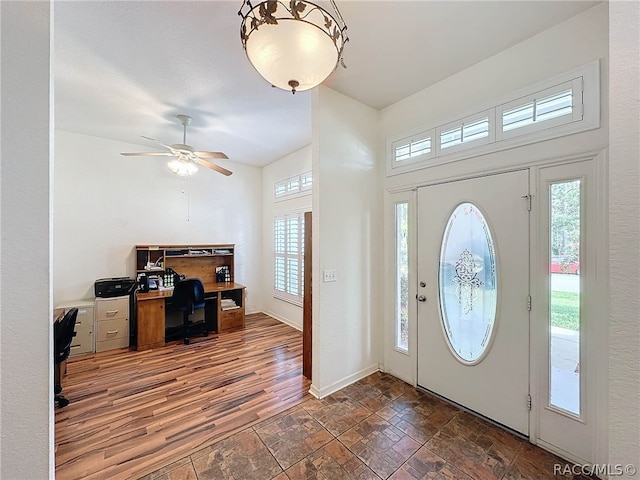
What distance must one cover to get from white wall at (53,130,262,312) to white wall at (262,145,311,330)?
0.59m

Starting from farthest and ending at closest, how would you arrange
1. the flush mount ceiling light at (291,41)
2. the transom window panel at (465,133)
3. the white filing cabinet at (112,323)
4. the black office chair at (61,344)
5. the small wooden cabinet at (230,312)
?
the small wooden cabinet at (230,312)
the white filing cabinet at (112,323)
the black office chair at (61,344)
the transom window panel at (465,133)
the flush mount ceiling light at (291,41)

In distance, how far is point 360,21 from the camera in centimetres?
186

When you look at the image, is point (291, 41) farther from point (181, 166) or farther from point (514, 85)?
point (181, 166)

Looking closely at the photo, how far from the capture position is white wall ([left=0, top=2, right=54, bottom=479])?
996 millimetres

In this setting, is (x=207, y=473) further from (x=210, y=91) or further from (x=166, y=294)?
(x=210, y=91)

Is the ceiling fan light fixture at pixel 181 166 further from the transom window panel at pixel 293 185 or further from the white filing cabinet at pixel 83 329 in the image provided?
the white filing cabinet at pixel 83 329

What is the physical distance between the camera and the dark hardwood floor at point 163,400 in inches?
73.4

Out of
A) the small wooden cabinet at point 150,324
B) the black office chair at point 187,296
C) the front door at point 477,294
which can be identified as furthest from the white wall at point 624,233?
the small wooden cabinet at point 150,324

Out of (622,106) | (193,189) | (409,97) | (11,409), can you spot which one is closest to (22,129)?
(11,409)

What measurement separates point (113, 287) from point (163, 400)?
2.17 m

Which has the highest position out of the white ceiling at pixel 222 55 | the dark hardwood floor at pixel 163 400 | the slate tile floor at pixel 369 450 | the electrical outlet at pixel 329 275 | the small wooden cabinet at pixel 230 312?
the white ceiling at pixel 222 55

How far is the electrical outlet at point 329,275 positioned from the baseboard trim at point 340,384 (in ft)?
3.59

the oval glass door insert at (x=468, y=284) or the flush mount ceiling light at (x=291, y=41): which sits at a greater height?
→ the flush mount ceiling light at (x=291, y=41)

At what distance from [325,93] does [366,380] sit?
10.4ft
